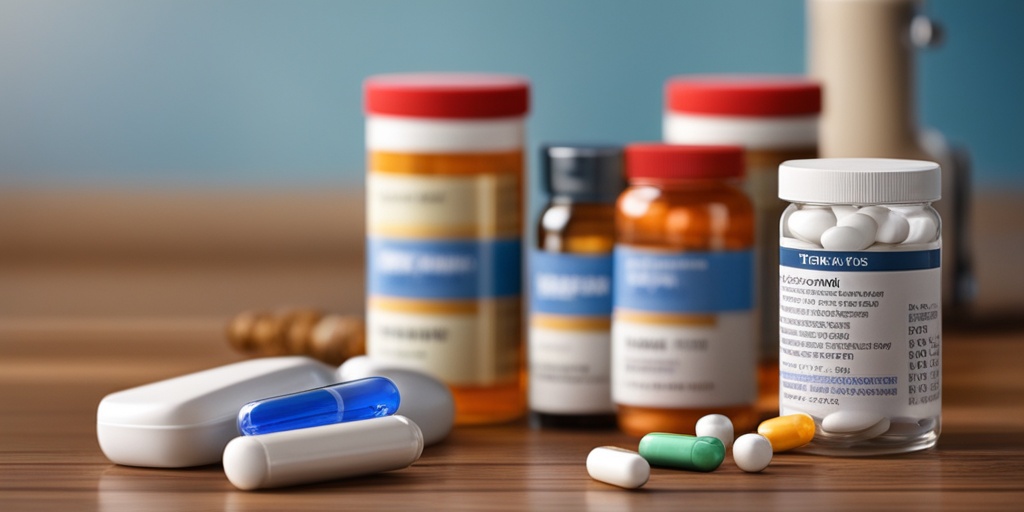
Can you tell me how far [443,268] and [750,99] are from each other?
24 cm

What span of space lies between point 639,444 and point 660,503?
10 centimetres

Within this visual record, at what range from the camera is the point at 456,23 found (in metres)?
1.95

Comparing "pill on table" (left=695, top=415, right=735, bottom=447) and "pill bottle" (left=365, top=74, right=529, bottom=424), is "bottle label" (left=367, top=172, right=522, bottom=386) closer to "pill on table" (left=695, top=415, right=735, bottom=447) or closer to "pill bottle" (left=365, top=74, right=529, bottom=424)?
"pill bottle" (left=365, top=74, right=529, bottom=424)

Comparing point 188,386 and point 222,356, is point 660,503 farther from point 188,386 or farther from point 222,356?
point 222,356

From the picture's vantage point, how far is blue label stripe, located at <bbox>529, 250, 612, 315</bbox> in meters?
0.90

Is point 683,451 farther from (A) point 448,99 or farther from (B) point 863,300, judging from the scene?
(A) point 448,99

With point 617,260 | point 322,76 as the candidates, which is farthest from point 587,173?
point 322,76

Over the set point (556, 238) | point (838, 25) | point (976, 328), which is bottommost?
point (976, 328)

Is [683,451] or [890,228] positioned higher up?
[890,228]

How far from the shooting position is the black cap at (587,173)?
2.94ft

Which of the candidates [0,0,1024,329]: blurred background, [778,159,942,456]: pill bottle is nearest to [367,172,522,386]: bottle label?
[778,159,942,456]: pill bottle

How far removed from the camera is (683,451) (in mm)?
766

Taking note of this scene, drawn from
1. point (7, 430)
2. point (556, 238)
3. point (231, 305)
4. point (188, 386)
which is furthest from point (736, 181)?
point (231, 305)

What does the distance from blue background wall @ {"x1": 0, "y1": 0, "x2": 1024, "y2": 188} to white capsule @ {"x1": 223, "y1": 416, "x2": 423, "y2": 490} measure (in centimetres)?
121
